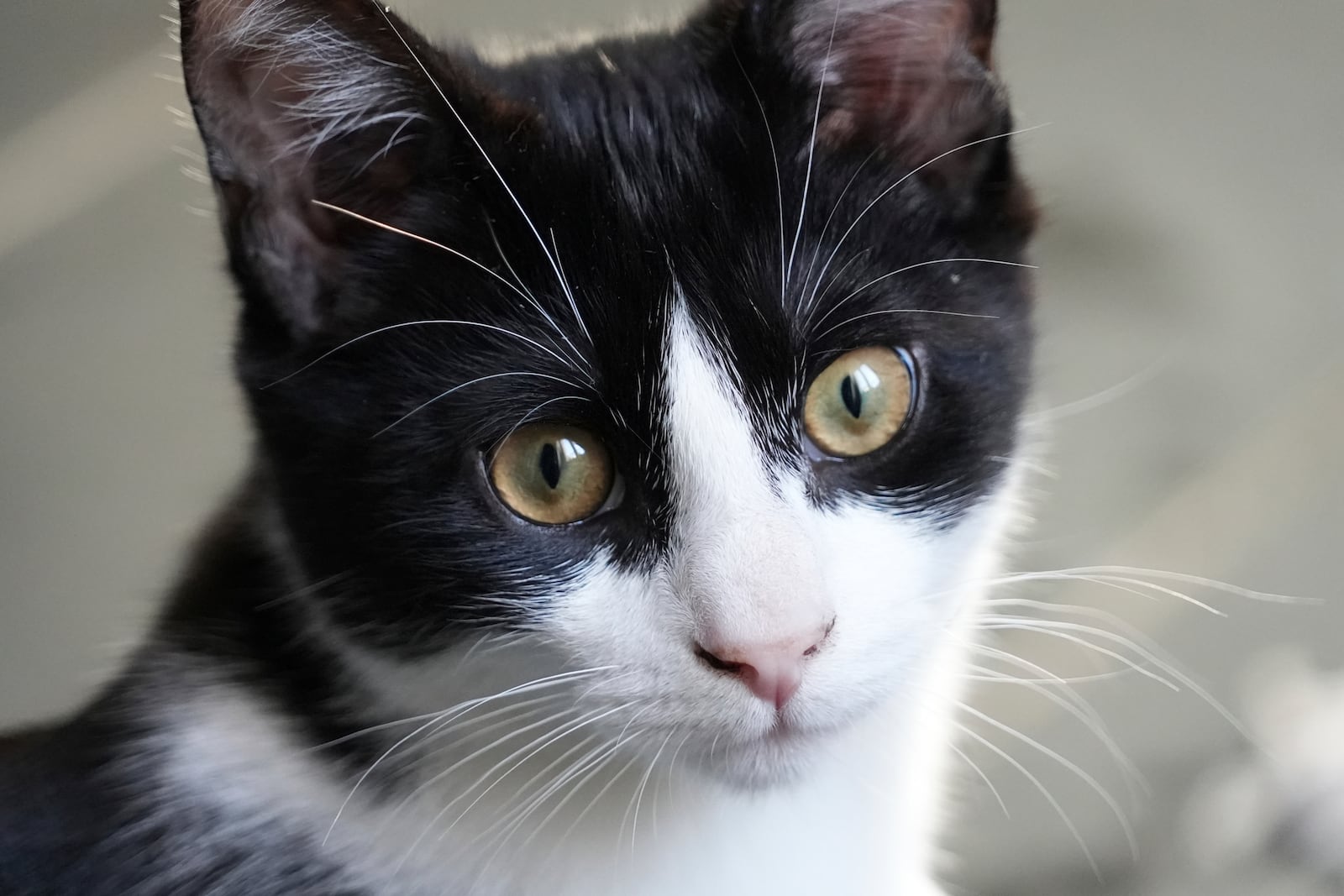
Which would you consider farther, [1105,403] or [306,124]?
[1105,403]

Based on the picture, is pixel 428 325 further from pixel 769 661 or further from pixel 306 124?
pixel 769 661

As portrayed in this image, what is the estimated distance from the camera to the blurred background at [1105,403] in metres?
1.03

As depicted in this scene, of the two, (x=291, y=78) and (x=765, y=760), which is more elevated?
(x=291, y=78)

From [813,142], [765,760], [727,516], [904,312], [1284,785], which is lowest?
[1284,785]

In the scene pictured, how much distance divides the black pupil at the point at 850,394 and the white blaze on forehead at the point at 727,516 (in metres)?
0.07

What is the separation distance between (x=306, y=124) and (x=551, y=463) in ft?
0.82

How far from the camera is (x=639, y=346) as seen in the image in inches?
25.3

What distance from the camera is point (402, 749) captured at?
2.38ft

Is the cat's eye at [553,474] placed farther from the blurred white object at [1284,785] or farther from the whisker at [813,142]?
the blurred white object at [1284,785]

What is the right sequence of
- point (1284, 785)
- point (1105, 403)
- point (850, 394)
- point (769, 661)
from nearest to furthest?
point (769, 661) < point (850, 394) < point (1284, 785) < point (1105, 403)

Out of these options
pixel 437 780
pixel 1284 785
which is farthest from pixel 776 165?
pixel 1284 785

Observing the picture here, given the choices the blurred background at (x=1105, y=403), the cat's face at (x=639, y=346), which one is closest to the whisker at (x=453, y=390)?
the cat's face at (x=639, y=346)

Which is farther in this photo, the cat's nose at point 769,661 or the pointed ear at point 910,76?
the pointed ear at point 910,76

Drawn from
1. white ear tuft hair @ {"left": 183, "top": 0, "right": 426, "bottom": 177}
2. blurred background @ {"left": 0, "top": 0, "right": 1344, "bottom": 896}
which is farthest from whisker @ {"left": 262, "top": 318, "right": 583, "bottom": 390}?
blurred background @ {"left": 0, "top": 0, "right": 1344, "bottom": 896}
